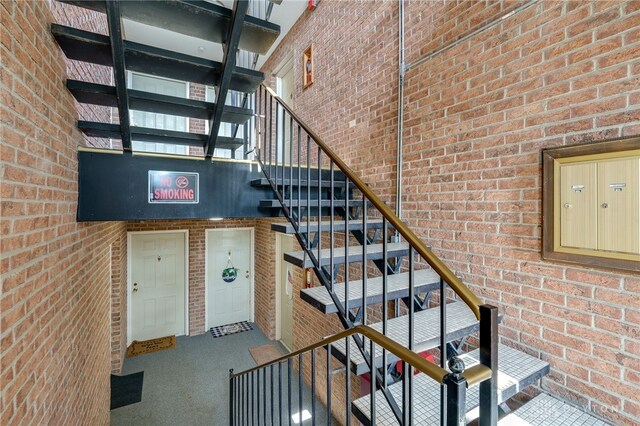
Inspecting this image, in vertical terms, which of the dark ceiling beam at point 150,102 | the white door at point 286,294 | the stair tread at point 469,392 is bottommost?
the white door at point 286,294

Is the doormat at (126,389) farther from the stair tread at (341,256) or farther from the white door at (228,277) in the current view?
the stair tread at (341,256)

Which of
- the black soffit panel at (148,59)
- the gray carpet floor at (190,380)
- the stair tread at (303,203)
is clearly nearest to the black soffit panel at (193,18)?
the black soffit panel at (148,59)

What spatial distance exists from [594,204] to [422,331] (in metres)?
0.98

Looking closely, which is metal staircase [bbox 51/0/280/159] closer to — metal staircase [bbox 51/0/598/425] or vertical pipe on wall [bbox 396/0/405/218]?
metal staircase [bbox 51/0/598/425]

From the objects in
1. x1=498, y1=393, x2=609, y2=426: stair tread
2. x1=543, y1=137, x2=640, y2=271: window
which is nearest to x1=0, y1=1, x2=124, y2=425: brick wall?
x1=498, y1=393, x2=609, y2=426: stair tread

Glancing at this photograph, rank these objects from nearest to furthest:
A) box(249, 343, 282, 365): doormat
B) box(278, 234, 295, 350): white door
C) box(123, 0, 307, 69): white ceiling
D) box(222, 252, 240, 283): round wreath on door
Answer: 1. box(123, 0, 307, 69): white ceiling
2. box(249, 343, 282, 365): doormat
3. box(278, 234, 295, 350): white door
4. box(222, 252, 240, 283): round wreath on door

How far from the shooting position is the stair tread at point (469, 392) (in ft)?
4.39

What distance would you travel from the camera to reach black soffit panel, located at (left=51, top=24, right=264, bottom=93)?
4.97ft

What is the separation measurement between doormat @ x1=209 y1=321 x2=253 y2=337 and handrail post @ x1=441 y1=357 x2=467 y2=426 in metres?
5.50

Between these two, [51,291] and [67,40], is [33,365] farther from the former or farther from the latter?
[67,40]

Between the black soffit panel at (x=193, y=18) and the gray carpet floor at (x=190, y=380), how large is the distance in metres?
3.85

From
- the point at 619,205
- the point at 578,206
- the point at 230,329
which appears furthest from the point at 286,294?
the point at 619,205

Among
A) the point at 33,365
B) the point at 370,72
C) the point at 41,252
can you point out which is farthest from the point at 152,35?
the point at 33,365

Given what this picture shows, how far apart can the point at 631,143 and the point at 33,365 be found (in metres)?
2.61
